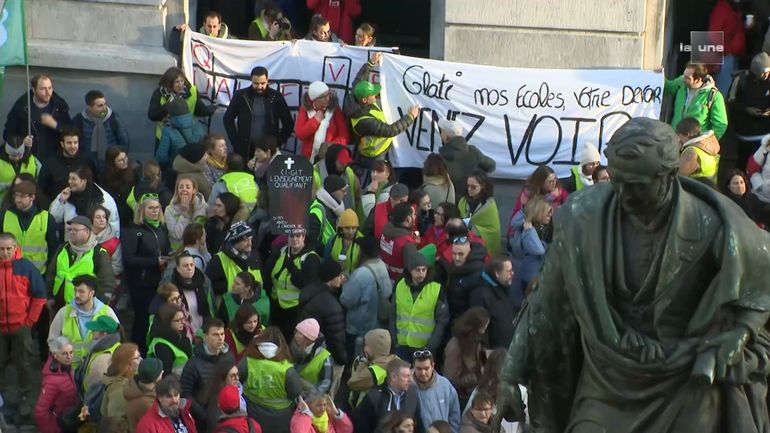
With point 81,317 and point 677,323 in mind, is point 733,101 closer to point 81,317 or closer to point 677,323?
point 81,317

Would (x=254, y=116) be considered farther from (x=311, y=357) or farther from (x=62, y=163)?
(x=311, y=357)

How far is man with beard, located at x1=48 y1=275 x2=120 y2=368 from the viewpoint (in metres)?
15.1

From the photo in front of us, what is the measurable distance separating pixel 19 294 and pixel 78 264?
51cm

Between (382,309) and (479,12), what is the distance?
4.54 m

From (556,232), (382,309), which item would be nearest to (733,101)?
(382,309)

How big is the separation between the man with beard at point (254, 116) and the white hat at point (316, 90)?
0.40 metres

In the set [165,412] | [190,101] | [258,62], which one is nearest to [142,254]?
[190,101]

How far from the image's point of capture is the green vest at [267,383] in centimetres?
1444

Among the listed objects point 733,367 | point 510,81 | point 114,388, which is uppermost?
point 733,367

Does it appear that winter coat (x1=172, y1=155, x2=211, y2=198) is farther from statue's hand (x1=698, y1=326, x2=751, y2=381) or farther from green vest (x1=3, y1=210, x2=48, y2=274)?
statue's hand (x1=698, y1=326, x2=751, y2=381)

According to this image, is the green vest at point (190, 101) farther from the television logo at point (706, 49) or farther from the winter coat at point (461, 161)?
the television logo at point (706, 49)

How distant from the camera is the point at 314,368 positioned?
14852mm

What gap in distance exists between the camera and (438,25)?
1962 centimetres

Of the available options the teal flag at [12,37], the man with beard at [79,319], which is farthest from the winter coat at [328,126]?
the man with beard at [79,319]
